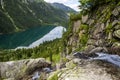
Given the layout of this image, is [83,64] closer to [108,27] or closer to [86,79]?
[86,79]

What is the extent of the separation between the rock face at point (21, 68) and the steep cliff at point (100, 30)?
9572 millimetres

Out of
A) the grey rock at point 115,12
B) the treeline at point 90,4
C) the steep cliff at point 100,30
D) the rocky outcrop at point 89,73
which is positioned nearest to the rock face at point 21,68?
the steep cliff at point 100,30

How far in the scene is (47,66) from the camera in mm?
47312

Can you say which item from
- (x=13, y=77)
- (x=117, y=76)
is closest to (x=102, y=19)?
(x=13, y=77)

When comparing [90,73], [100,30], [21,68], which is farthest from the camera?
[100,30]

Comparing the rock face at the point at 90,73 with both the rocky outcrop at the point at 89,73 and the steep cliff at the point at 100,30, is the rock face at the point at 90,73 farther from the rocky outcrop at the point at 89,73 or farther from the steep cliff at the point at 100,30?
the steep cliff at the point at 100,30

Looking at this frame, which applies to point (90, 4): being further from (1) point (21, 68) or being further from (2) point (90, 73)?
(2) point (90, 73)

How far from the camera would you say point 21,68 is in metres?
46.3

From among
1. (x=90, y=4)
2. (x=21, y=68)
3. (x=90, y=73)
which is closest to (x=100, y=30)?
(x=90, y=4)

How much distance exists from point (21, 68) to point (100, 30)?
21553 millimetres

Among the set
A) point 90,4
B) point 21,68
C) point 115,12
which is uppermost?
point 90,4

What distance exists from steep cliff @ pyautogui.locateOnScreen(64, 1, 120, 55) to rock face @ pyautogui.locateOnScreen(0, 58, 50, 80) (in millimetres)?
9572

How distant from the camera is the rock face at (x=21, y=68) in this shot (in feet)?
148

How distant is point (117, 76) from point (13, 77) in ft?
84.6
